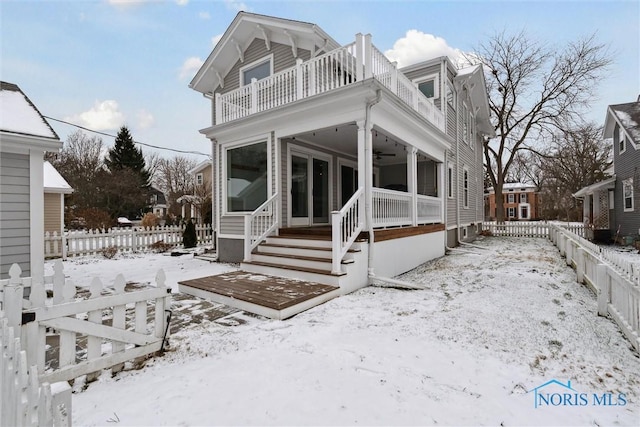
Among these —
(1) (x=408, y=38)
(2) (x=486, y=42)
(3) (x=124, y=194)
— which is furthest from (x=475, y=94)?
(3) (x=124, y=194)

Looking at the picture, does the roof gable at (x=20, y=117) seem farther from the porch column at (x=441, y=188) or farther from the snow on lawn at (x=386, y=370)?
the porch column at (x=441, y=188)

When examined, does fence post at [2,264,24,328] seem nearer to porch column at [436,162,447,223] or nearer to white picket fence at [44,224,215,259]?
white picket fence at [44,224,215,259]

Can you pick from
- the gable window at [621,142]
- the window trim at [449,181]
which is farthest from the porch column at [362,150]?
the gable window at [621,142]

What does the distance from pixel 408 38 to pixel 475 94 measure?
4.89 meters

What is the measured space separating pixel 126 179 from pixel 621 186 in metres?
32.0

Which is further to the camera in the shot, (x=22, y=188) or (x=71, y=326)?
(x=22, y=188)

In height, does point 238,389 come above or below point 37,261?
below

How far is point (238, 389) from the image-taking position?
2480 mm

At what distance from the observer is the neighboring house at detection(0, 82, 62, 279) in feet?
16.3

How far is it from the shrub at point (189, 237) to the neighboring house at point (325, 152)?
3657mm

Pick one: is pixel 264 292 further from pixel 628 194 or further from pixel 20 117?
pixel 628 194

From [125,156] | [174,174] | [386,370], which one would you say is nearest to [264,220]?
[386,370]

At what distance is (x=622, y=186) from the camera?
14742mm

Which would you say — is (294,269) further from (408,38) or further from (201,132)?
(408,38)
